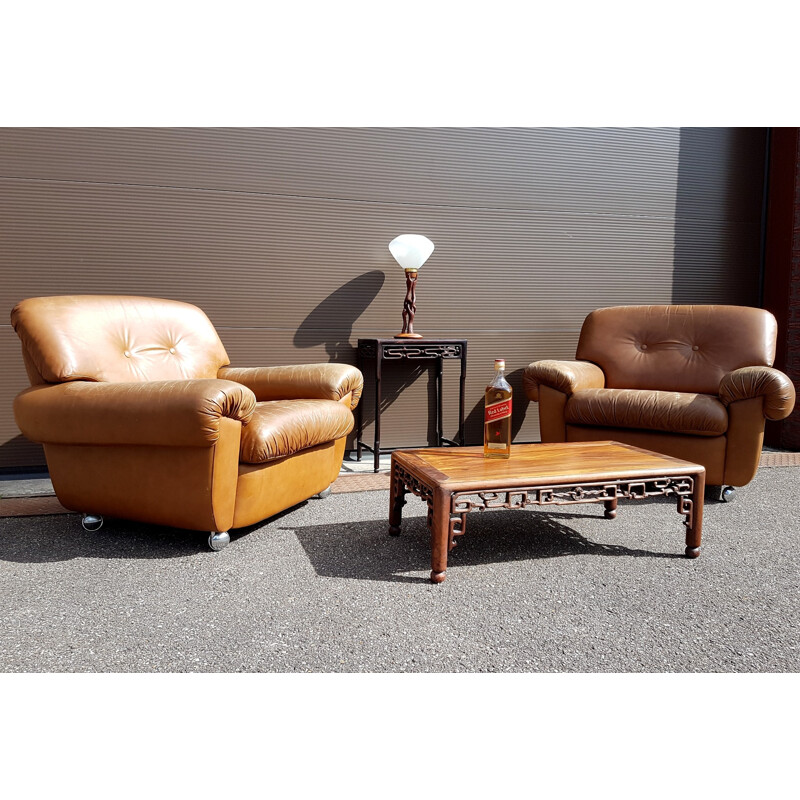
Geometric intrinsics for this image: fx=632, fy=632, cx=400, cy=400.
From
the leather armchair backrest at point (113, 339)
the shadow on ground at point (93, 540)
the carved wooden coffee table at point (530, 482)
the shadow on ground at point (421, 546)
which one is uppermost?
the leather armchair backrest at point (113, 339)

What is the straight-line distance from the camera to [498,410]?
86.2 inches

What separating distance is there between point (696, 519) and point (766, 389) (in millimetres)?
993

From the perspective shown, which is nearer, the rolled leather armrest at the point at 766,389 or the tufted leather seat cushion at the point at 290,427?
the tufted leather seat cushion at the point at 290,427

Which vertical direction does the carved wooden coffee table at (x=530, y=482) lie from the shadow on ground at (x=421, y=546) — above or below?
above

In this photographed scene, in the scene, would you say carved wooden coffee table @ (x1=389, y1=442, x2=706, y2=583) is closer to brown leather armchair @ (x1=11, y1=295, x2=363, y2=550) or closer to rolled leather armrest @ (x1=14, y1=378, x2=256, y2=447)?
brown leather armchair @ (x1=11, y1=295, x2=363, y2=550)

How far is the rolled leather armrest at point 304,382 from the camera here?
9.19ft

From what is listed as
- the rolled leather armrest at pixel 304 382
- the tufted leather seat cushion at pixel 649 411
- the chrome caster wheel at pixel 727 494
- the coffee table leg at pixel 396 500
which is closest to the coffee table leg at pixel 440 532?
the coffee table leg at pixel 396 500

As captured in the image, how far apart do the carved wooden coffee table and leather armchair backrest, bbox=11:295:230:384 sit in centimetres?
118

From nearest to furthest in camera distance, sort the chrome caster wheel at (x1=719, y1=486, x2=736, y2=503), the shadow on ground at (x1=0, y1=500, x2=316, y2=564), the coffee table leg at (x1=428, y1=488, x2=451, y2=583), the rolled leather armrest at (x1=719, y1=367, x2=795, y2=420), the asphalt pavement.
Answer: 1. the asphalt pavement
2. the coffee table leg at (x1=428, y1=488, x2=451, y2=583)
3. the shadow on ground at (x1=0, y1=500, x2=316, y2=564)
4. the rolled leather armrest at (x1=719, y1=367, x2=795, y2=420)
5. the chrome caster wheel at (x1=719, y1=486, x2=736, y2=503)

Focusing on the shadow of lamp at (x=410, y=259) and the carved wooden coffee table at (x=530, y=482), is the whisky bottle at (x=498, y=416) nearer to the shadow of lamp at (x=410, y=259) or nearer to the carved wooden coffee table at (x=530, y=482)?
the carved wooden coffee table at (x=530, y=482)

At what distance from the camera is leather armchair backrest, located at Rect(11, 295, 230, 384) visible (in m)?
2.35

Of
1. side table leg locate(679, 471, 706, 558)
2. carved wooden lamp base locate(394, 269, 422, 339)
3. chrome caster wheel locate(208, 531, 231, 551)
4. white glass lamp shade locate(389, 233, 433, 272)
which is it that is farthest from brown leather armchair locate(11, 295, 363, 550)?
side table leg locate(679, 471, 706, 558)

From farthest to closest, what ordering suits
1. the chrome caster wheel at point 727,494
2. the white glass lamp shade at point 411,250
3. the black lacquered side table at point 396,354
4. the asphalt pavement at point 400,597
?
the white glass lamp shade at point 411,250 < the black lacquered side table at point 396,354 < the chrome caster wheel at point 727,494 < the asphalt pavement at point 400,597

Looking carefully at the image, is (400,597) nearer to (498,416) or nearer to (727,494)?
(498,416)
